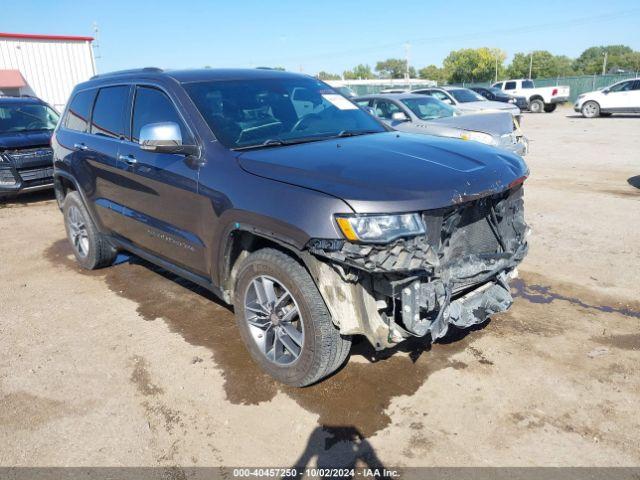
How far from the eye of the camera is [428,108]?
36.9 feet

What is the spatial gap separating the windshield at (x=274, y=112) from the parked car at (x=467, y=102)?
1037 centimetres

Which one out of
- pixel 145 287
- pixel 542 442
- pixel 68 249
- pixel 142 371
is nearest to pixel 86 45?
pixel 68 249

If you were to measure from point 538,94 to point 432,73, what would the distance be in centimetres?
9284

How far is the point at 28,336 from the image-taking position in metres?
4.20

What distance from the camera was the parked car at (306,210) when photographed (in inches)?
106

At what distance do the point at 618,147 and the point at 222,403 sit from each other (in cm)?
1412

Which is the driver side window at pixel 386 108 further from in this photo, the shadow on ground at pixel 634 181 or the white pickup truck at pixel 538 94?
the white pickup truck at pixel 538 94

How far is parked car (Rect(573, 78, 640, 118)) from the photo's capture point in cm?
2269

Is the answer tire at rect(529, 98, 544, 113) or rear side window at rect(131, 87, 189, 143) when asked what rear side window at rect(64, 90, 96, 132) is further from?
tire at rect(529, 98, 544, 113)

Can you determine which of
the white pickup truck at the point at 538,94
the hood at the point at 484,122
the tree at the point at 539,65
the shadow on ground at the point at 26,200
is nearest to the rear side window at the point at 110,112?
the shadow on ground at the point at 26,200

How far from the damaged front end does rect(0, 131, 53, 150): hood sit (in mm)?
8056

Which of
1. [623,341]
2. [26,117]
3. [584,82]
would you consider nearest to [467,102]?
[26,117]

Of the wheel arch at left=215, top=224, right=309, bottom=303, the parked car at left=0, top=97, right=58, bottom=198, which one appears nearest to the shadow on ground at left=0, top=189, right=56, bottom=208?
the parked car at left=0, top=97, right=58, bottom=198

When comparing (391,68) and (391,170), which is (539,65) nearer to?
(391,68)
